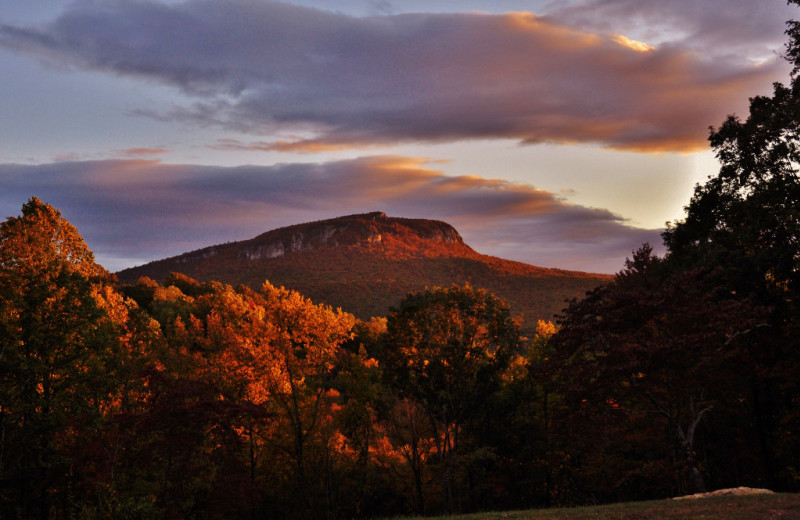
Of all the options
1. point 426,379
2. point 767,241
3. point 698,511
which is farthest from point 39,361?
point 767,241

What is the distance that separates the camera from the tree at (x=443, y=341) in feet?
114

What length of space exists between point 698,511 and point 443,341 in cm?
2017

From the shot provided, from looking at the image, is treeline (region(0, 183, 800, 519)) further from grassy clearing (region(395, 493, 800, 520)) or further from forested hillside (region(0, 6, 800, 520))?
grassy clearing (region(395, 493, 800, 520))

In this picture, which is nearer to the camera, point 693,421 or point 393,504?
point 693,421

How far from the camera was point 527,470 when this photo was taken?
45.9 meters

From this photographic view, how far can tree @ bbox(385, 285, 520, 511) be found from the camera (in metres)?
34.7

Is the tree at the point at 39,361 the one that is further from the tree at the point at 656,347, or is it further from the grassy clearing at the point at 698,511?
the tree at the point at 656,347

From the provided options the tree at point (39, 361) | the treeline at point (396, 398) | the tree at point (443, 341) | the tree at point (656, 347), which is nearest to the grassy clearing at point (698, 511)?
the tree at point (656, 347)

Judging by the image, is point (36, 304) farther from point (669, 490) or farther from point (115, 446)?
point (669, 490)

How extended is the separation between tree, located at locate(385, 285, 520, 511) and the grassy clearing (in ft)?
52.8

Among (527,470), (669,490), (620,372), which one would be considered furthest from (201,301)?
(620,372)

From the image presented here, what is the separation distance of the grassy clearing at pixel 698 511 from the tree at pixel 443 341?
1610cm

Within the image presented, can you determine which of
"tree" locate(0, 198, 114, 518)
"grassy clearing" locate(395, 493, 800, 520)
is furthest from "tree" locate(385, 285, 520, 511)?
"tree" locate(0, 198, 114, 518)

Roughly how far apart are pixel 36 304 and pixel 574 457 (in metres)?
38.8
